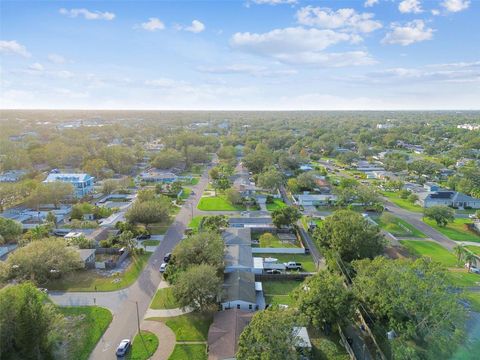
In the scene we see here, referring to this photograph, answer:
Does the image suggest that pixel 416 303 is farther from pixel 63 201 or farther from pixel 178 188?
pixel 63 201

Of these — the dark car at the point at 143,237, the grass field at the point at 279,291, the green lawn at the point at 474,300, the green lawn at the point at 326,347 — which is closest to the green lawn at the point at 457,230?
the green lawn at the point at 474,300

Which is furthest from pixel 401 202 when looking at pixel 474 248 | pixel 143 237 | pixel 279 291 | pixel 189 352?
pixel 189 352

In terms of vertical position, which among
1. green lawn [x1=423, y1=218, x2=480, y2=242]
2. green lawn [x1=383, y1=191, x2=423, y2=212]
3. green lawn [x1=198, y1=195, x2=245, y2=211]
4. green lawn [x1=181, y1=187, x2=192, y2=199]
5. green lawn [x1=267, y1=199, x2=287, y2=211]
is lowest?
green lawn [x1=383, y1=191, x2=423, y2=212]

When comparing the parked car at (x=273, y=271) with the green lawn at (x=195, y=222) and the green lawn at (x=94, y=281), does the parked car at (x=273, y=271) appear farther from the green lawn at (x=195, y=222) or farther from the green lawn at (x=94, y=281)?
the green lawn at (x=195, y=222)

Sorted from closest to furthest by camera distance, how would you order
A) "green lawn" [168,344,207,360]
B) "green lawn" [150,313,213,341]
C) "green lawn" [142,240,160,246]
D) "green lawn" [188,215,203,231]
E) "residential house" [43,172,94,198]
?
"green lawn" [168,344,207,360] < "green lawn" [150,313,213,341] < "green lawn" [142,240,160,246] < "green lawn" [188,215,203,231] < "residential house" [43,172,94,198]

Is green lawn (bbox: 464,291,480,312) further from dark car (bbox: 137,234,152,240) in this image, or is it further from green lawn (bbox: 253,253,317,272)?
dark car (bbox: 137,234,152,240)

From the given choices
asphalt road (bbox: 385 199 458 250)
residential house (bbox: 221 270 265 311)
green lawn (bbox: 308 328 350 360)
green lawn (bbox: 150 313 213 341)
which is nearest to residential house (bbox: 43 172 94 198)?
residential house (bbox: 221 270 265 311)

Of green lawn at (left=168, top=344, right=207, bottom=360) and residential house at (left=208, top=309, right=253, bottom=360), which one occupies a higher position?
residential house at (left=208, top=309, right=253, bottom=360)
